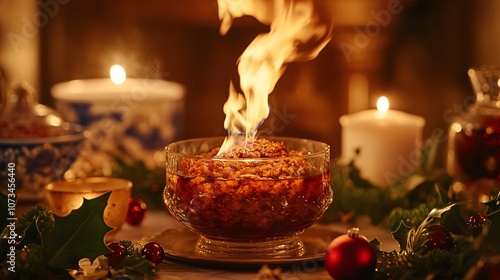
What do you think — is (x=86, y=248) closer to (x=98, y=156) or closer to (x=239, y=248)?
(x=239, y=248)

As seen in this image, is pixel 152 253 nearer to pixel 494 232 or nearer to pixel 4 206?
pixel 4 206

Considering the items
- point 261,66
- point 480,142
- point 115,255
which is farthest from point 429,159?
point 115,255

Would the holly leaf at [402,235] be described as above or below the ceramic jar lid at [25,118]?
below

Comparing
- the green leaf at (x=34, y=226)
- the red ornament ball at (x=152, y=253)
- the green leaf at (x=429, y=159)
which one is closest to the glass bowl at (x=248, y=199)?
the red ornament ball at (x=152, y=253)

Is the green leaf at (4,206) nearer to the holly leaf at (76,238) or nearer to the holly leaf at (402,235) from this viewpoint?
the holly leaf at (76,238)

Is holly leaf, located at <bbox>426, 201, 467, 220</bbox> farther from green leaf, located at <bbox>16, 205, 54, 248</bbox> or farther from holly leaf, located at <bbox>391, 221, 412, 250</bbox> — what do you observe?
green leaf, located at <bbox>16, 205, 54, 248</bbox>

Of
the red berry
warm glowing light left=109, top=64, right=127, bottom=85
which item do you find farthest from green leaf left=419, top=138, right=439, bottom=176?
warm glowing light left=109, top=64, right=127, bottom=85

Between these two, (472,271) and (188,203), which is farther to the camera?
(188,203)

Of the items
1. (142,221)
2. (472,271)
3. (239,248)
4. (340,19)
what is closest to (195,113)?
(340,19)
